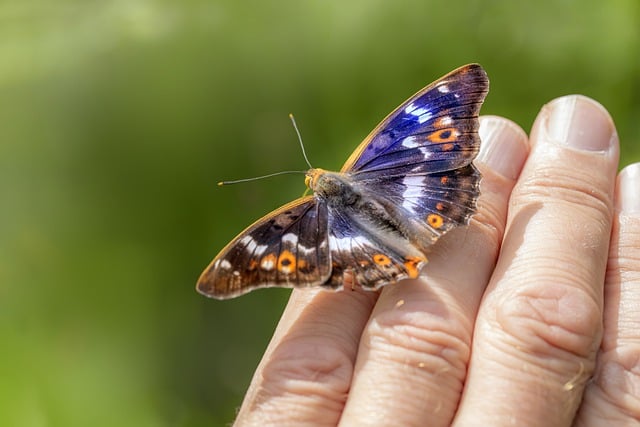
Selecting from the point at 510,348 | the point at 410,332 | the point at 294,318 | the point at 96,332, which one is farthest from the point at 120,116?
the point at 510,348

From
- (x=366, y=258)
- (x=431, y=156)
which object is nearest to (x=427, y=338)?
(x=366, y=258)

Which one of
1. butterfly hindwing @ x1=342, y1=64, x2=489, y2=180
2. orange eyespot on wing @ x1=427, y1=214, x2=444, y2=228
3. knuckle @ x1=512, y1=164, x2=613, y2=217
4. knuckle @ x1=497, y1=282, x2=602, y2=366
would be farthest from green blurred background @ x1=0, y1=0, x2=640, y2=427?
knuckle @ x1=497, y1=282, x2=602, y2=366

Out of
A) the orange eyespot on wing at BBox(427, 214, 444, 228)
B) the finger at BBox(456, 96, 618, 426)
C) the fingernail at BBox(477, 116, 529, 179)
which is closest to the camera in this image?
the finger at BBox(456, 96, 618, 426)

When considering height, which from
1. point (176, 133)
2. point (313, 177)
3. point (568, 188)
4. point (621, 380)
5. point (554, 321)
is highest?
point (176, 133)

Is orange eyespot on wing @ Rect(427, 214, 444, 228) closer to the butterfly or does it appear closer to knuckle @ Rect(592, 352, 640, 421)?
the butterfly

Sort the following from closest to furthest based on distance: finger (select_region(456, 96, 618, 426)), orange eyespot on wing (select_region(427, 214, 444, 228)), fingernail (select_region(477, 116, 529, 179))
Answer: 1. finger (select_region(456, 96, 618, 426))
2. orange eyespot on wing (select_region(427, 214, 444, 228))
3. fingernail (select_region(477, 116, 529, 179))

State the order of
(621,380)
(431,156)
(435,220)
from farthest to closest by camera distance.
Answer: (431,156) < (435,220) < (621,380)

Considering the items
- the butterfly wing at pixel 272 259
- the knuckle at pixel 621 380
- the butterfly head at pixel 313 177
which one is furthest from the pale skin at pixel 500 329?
the butterfly head at pixel 313 177

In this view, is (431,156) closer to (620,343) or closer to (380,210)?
(380,210)
